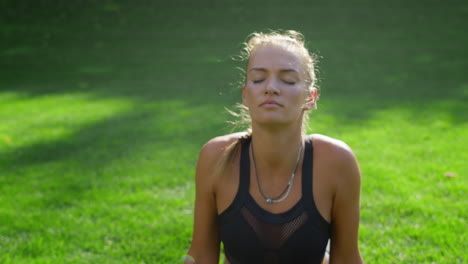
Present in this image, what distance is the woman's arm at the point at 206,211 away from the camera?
2594 millimetres

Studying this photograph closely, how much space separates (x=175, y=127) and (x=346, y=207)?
4217 millimetres

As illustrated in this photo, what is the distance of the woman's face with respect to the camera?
227 centimetres

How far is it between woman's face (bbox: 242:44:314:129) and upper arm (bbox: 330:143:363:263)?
0.31 m

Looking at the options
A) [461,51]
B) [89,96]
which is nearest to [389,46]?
[461,51]

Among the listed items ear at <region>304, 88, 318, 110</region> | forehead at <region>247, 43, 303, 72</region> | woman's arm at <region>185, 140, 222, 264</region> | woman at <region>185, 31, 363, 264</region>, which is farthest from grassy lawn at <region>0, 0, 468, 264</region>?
forehead at <region>247, 43, 303, 72</region>

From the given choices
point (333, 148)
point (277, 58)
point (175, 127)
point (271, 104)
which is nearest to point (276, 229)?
point (333, 148)

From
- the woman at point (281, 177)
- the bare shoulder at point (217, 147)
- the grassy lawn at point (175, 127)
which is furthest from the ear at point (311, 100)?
the grassy lawn at point (175, 127)

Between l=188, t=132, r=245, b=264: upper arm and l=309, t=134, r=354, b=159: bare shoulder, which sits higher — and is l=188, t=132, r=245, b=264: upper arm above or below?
below

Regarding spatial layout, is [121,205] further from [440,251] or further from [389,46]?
[389,46]

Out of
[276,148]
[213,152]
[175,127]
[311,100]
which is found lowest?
[175,127]

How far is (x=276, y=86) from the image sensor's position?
7.47ft

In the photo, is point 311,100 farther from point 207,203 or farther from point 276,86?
point 207,203

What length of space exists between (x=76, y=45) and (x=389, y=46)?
25.2 feet

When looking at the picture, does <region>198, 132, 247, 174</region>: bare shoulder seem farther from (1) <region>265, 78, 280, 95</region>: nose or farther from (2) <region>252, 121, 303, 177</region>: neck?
(1) <region>265, 78, 280, 95</region>: nose
